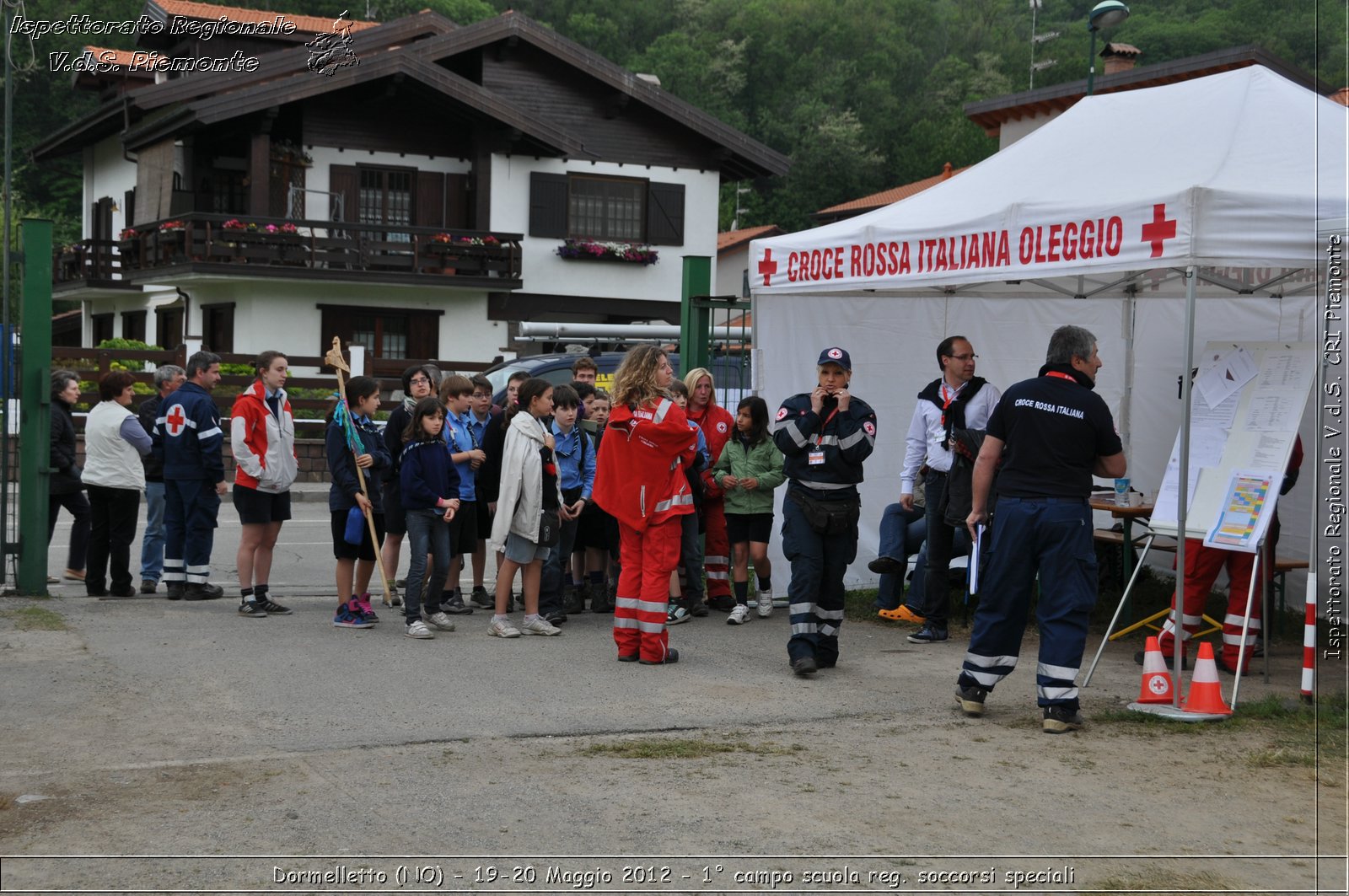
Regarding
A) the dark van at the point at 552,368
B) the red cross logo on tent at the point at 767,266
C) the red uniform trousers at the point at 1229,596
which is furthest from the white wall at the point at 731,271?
the red uniform trousers at the point at 1229,596

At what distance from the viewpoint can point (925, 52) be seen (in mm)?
88500

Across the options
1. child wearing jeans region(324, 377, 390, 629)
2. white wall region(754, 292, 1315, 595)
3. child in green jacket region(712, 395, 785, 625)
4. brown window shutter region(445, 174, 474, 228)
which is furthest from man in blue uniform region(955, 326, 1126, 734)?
brown window shutter region(445, 174, 474, 228)

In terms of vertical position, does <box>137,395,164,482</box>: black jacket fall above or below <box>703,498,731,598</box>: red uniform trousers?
above

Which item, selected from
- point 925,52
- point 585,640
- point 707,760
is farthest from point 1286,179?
point 925,52

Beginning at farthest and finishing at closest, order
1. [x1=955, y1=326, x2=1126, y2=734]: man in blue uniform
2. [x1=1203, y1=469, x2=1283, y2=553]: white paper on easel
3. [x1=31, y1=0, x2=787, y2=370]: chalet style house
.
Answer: [x1=31, y1=0, x2=787, y2=370]: chalet style house
[x1=1203, y1=469, x2=1283, y2=553]: white paper on easel
[x1=955, y1=326, x2=1126, y2=734]: man in blue uniform

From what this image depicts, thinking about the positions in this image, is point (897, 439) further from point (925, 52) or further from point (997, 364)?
point (925, 52)

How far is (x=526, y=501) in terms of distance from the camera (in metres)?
9.21

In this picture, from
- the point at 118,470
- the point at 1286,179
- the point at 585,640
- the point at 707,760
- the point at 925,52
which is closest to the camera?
the point at 707,760

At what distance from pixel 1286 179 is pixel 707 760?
441cm

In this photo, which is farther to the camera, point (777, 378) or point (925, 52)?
point (925, 52)

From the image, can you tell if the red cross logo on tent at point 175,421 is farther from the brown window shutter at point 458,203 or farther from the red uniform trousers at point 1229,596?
the brown window shutter at point 458,203

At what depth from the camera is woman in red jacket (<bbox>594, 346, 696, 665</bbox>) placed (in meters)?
8.45

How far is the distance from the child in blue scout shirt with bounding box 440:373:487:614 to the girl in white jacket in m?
0.59

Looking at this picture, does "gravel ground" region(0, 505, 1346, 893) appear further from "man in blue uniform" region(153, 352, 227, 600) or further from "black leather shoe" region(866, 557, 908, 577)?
"man in blue uniform" region(153, 352, 227, 600)
